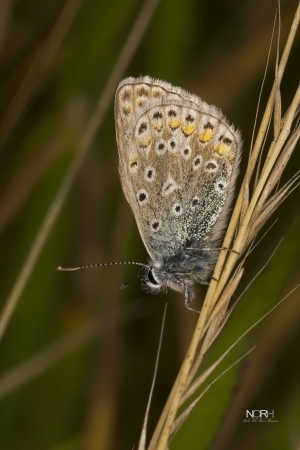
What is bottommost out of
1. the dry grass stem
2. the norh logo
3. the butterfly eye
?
the norh logo

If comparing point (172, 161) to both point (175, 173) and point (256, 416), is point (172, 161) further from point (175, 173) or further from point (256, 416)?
point (256, 416)

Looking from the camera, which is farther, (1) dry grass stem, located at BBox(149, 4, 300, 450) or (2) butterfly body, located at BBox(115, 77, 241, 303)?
(2) butterfly body, located at BBox(115, 77, 241, 303)

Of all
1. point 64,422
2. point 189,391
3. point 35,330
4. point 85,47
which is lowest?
point 64,422

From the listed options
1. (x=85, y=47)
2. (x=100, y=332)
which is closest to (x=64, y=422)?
(x=100, y=332)

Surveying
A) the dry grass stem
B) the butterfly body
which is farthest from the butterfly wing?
the dry grass stem

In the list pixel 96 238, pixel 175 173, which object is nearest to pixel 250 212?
pixel 175 173

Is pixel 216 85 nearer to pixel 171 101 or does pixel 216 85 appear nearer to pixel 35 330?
pixel 171 101

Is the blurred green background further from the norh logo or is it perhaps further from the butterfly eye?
the butterfly eye

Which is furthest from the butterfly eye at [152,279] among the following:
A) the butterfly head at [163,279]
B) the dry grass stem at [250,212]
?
the dry grass stem at [250,212]
